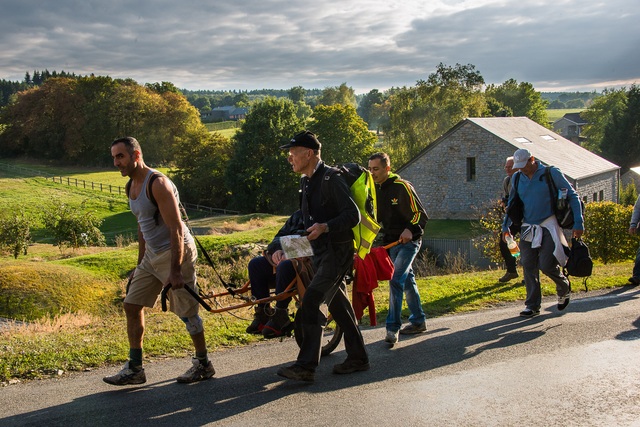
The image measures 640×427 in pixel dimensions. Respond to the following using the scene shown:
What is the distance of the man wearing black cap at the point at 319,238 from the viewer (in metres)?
5.98

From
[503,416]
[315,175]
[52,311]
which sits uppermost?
[315,175]

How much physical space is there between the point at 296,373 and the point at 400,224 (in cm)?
268

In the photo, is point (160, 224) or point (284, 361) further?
point (284, 361)

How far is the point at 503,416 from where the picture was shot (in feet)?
16.8

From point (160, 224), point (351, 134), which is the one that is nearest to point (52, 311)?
point (160, 224)

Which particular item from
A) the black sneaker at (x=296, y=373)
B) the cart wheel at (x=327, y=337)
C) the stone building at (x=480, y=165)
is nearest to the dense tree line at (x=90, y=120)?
the stone building at (x=480, y=165)

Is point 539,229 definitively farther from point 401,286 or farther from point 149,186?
point 149,186

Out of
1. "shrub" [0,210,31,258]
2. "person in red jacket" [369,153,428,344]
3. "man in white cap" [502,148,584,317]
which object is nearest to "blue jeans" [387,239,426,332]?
"person in red jacket" [369,153,428,344]

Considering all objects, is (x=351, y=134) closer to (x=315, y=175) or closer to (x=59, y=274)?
(x=59, y=274)

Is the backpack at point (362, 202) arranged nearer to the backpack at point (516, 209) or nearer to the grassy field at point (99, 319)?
the grassy field at point (99, 319)

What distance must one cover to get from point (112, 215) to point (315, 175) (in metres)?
56.3

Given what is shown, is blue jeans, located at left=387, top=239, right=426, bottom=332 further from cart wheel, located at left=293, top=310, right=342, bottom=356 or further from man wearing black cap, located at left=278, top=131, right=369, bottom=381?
man wearing black cap, located at left=278, top=131, right=369, bottom=381

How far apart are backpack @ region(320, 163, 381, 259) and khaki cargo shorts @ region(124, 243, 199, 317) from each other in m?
1.64

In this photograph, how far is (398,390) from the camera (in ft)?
19.0
